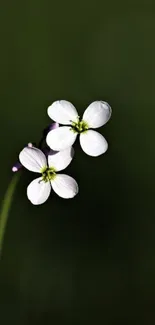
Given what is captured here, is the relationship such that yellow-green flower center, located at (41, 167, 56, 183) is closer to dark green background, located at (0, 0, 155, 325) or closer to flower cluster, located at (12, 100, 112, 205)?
flower cluster, located at (12, 100, 112, 205)

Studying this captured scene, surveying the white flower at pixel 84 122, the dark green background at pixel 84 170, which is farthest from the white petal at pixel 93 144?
the dark green background at pixel 84 170

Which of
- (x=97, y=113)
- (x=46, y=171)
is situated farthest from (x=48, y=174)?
(x=97, y=113)

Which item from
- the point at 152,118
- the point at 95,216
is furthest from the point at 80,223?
the point at 152,118

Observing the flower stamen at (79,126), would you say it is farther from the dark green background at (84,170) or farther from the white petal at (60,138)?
the dark green background at (84,170)

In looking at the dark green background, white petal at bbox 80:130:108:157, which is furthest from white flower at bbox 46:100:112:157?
the dark green background

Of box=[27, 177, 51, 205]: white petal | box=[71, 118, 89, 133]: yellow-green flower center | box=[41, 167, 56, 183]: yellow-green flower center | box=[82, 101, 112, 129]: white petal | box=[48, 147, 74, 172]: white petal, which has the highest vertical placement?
A: box=[82, 101, 112, 129]: white petal
